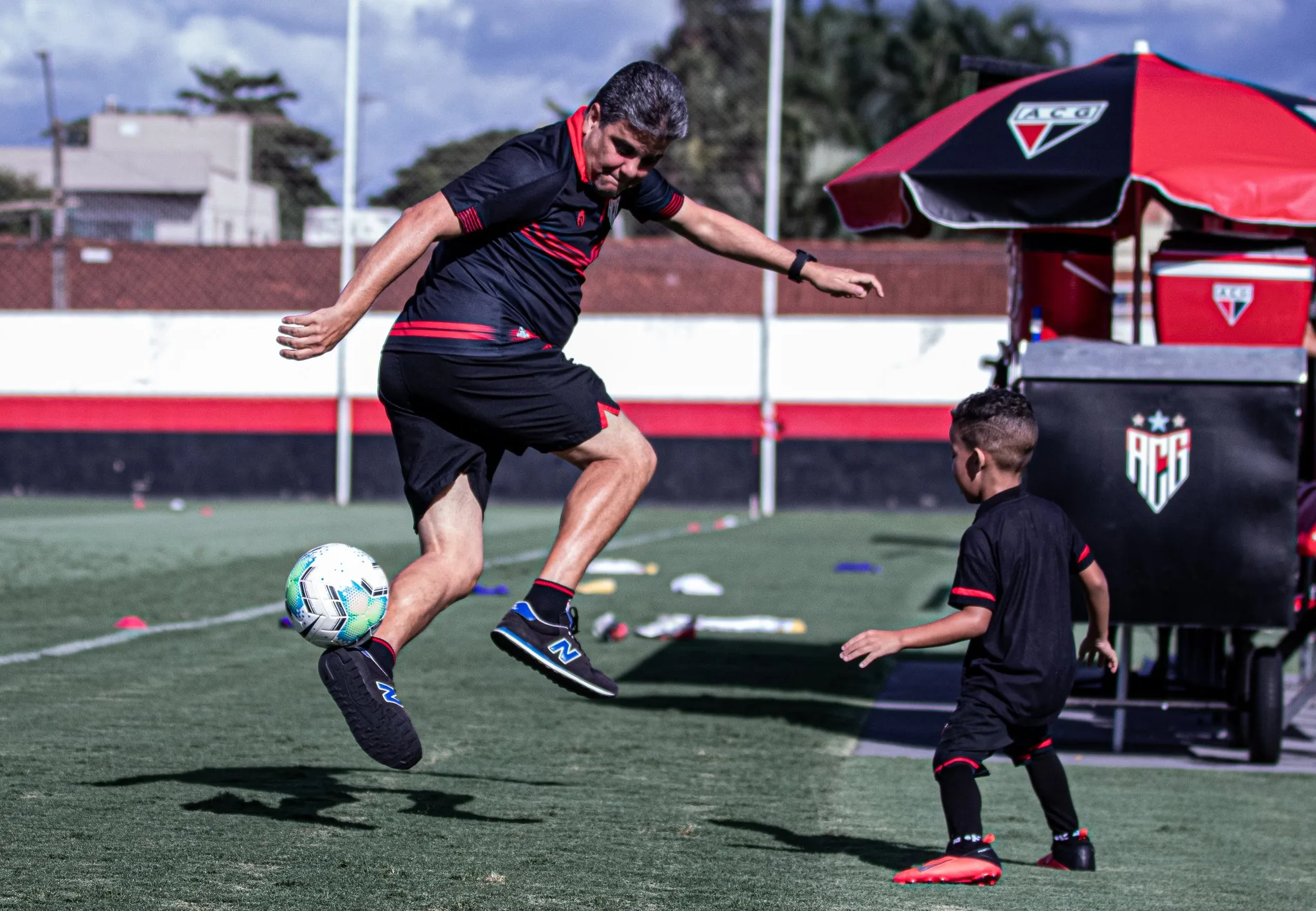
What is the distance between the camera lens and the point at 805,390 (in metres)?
27.2

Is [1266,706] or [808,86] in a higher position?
[808,86]

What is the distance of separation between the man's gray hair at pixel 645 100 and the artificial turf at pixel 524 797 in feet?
6.23

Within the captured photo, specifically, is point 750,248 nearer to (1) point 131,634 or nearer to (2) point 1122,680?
(2) point 1122,680

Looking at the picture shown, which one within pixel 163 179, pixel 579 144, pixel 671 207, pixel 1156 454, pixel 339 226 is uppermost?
pixel 163 179

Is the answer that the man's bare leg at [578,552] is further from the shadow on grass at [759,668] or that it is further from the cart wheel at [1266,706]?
the shadow on grass at [759,668]

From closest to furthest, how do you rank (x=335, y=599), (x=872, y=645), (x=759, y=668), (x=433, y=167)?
(x=872, y=645), (x=335, y=599), (x=759, y=668), (x=433, y=167)

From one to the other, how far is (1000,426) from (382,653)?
1.70 m

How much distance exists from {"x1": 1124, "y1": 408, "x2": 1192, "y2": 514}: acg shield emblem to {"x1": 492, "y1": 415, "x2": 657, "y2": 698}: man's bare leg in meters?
2.45

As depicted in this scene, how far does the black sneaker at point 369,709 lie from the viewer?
391cm

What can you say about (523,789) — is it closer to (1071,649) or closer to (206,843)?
(206,843)

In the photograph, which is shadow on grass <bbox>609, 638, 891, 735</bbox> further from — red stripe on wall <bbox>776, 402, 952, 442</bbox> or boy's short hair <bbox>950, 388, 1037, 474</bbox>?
red stripe on wall <bbox>776, 402, 952, 442</bbox>

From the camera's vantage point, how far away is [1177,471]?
624cm

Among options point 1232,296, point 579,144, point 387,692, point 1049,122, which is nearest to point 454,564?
point 387,692

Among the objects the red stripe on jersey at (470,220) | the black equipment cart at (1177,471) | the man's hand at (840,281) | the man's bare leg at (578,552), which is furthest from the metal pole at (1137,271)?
the red stripe on jersey at (470,220)
